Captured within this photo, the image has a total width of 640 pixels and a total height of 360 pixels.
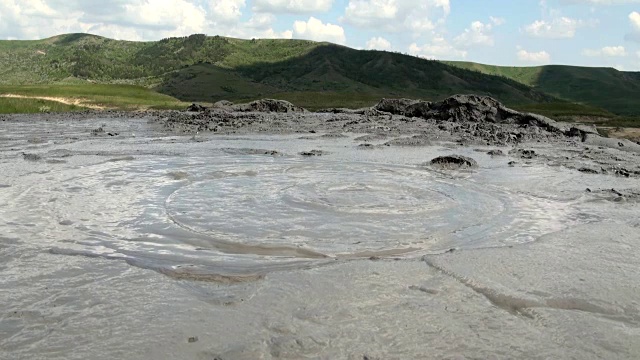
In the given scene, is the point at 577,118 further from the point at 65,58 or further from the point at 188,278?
the point at 65,58

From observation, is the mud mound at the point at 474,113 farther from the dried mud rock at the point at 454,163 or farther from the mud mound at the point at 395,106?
the dried mud rock at the point at 454,163

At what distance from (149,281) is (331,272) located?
63.7 inches

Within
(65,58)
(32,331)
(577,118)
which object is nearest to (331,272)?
(32,331)

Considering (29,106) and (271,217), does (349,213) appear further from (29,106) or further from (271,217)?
(29,106)

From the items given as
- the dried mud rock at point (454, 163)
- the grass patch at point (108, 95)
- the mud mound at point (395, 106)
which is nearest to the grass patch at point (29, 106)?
the grass patch at point (108, 95)

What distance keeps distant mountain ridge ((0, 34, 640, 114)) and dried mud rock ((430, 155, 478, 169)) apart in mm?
53343

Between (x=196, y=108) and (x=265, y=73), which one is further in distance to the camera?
(x=265, y=73)

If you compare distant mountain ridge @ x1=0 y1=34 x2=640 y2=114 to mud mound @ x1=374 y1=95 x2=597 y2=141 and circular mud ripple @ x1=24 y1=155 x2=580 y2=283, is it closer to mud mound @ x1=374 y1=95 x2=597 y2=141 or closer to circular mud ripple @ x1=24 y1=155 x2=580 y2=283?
mud mound @ x1=374 y1=95 x2=597 y2=141

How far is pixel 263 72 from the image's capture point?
86.6 metres

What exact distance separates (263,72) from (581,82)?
6635 centimetres

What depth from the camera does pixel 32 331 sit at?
387cm

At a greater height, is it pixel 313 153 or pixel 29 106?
pixel 29 106

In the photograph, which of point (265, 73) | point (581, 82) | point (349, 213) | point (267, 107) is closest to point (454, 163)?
point (349, 213)

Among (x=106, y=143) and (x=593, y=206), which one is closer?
(x=593, y=206)
